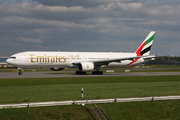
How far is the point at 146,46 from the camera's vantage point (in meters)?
61.2

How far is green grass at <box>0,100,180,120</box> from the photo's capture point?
16.0 m

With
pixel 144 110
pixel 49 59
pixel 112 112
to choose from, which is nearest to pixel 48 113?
pixel 112 112

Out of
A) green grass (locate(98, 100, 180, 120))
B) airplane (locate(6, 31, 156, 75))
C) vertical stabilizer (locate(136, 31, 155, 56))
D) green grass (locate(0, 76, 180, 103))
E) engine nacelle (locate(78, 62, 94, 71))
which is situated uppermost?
vertical stabilizer (locate(136, 31, 155, 56))

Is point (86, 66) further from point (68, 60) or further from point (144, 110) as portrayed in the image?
point (144, 110)

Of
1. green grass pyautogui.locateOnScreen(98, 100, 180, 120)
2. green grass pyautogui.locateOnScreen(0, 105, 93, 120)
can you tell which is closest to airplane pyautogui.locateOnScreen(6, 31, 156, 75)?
green grass pyautogui.locateOnScreen(98, 100, 180, 120)

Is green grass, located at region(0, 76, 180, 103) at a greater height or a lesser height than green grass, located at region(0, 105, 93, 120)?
greater

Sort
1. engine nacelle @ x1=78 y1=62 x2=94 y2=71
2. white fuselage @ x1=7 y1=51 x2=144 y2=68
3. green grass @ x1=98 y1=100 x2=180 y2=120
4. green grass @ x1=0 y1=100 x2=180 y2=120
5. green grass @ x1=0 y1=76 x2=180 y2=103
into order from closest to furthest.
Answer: green grass @ x1=0 y1=100 x2=180 y2=120, green grass @ x1=98 y1=100 x2=180 y2=120, green grass @ x1=0 y1=76 x2=180 y2=103, white fuselage @ x1=7 y1=51 x2=144 y2=68, engine nacelle @ x1=78 y1=62 x2=94 y2=71

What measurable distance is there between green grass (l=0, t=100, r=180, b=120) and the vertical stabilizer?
4153 centimetres

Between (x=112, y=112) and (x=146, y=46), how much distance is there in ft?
151

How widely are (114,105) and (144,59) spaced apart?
42665mm

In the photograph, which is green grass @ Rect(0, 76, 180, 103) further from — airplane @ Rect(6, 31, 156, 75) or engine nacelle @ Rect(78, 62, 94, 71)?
engine nacelle @ Rect(78, 62, 94, 71)

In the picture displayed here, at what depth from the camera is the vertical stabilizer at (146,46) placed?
60938 mm

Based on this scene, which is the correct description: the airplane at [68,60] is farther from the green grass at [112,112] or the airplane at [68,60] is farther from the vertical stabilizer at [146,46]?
the green grass at [112,112]

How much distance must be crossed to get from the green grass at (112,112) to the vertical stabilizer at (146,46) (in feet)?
136
